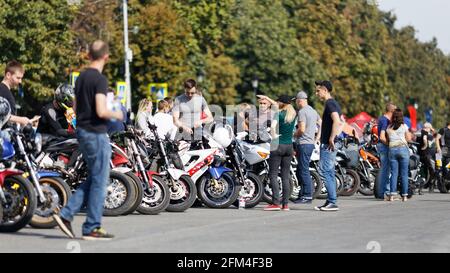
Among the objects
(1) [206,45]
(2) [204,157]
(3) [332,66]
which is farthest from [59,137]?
(3) [332,66]

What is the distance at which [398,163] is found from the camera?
21125 mm

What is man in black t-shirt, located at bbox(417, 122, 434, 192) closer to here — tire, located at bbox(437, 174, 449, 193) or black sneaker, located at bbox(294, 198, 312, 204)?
tire, located at bbox(437, 174, 449, 193)

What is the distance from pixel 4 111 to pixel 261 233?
3222 mm

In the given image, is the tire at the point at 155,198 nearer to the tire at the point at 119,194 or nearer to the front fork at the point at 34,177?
the tire at the point at 119,194

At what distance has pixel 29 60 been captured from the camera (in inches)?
1575

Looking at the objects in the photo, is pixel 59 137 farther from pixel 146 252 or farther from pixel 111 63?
pixel 111 63

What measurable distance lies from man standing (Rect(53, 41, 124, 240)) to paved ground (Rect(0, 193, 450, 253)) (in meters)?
0.38

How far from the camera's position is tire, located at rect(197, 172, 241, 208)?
17547mm

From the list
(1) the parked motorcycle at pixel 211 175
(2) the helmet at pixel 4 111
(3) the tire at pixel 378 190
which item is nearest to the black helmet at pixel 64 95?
(1) the parked motorcycle at pixel 211 175

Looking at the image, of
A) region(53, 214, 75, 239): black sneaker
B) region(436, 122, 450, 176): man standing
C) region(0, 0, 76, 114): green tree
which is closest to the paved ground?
region(53, 214, 75, 239): black sneaker

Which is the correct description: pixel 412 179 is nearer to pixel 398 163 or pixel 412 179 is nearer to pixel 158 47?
pixel 398 163
